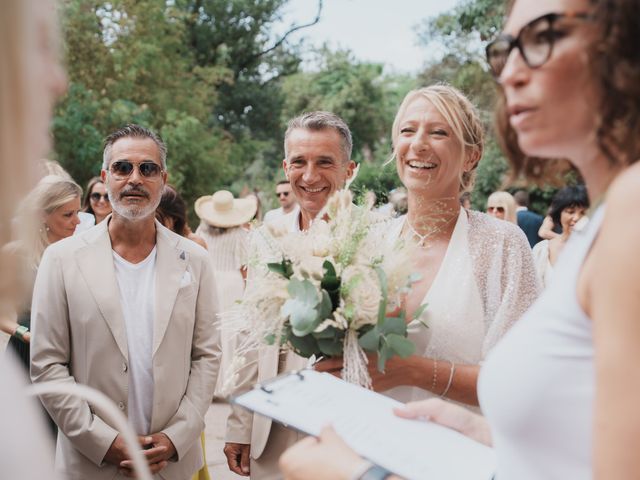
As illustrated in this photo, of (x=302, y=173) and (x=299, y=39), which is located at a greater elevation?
(x=299, y=39)

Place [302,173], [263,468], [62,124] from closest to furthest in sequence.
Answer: [263,468] → [302,173] → [62,124]

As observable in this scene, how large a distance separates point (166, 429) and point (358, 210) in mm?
1548

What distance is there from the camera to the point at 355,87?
31734 millimetres

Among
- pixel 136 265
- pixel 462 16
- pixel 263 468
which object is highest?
pixel 462 16

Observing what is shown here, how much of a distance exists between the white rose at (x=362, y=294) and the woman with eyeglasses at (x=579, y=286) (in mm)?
764

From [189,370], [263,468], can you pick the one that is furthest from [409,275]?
[189,370]

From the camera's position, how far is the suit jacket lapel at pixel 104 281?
2.93m

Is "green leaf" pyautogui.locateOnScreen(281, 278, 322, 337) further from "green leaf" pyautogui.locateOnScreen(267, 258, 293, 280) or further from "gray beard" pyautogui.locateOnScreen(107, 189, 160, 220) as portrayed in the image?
"gray beard" pyautogui.locateOnScreen(107, 189, 160, 220)

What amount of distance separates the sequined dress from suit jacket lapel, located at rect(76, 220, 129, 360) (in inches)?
51.7

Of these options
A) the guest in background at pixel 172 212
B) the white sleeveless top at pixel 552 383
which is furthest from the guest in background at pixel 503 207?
the white sleeveless top at pixel 552 383

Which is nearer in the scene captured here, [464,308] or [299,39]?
[464,308]

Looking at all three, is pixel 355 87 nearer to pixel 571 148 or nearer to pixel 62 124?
pixel 62 124

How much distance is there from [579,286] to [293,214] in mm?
2496

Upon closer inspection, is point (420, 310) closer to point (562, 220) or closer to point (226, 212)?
point (562, 220)
